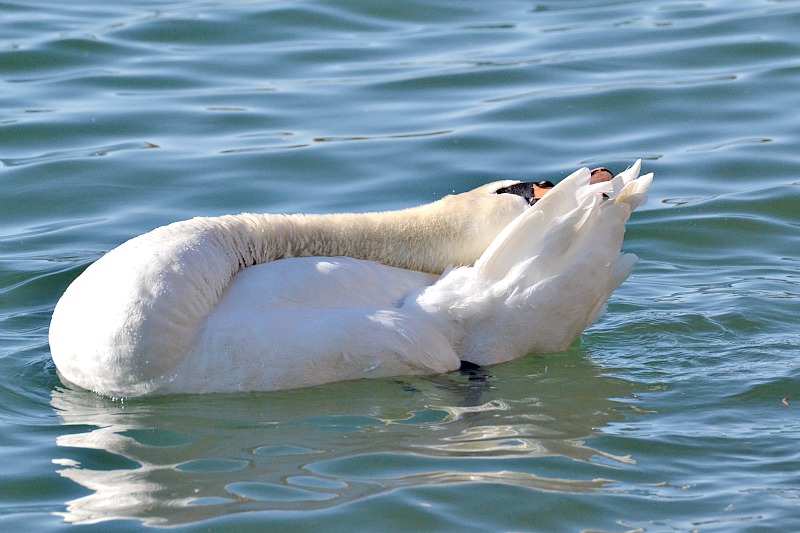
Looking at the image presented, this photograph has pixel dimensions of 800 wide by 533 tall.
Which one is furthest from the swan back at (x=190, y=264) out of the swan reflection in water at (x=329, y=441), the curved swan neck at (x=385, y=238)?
the swan reflection in water at (x=329, y=441)

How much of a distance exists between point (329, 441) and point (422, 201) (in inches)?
161

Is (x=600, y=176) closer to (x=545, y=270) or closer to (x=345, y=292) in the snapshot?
(x=545, y=270)

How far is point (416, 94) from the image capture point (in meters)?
Result: 11.3

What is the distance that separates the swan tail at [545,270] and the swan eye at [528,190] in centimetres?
34

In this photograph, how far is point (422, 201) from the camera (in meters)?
8.98

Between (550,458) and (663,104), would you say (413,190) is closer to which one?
(663,104)

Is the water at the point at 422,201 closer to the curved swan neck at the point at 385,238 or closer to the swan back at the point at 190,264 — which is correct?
the swan back at the point at 190,264

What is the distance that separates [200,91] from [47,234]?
3.31m

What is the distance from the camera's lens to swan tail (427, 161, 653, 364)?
5863 mm

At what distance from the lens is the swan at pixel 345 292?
539 cm

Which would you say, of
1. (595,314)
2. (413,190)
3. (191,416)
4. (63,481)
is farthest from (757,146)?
(63,481)

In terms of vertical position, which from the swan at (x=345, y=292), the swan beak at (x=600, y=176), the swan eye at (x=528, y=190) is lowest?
the swan at (x=345, y=292)

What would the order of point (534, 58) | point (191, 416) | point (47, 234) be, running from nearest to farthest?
1. point (191, 416)
2. point (47, 234)
3. point (534, 58)

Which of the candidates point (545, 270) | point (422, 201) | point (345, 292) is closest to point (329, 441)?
point (345, 292)
